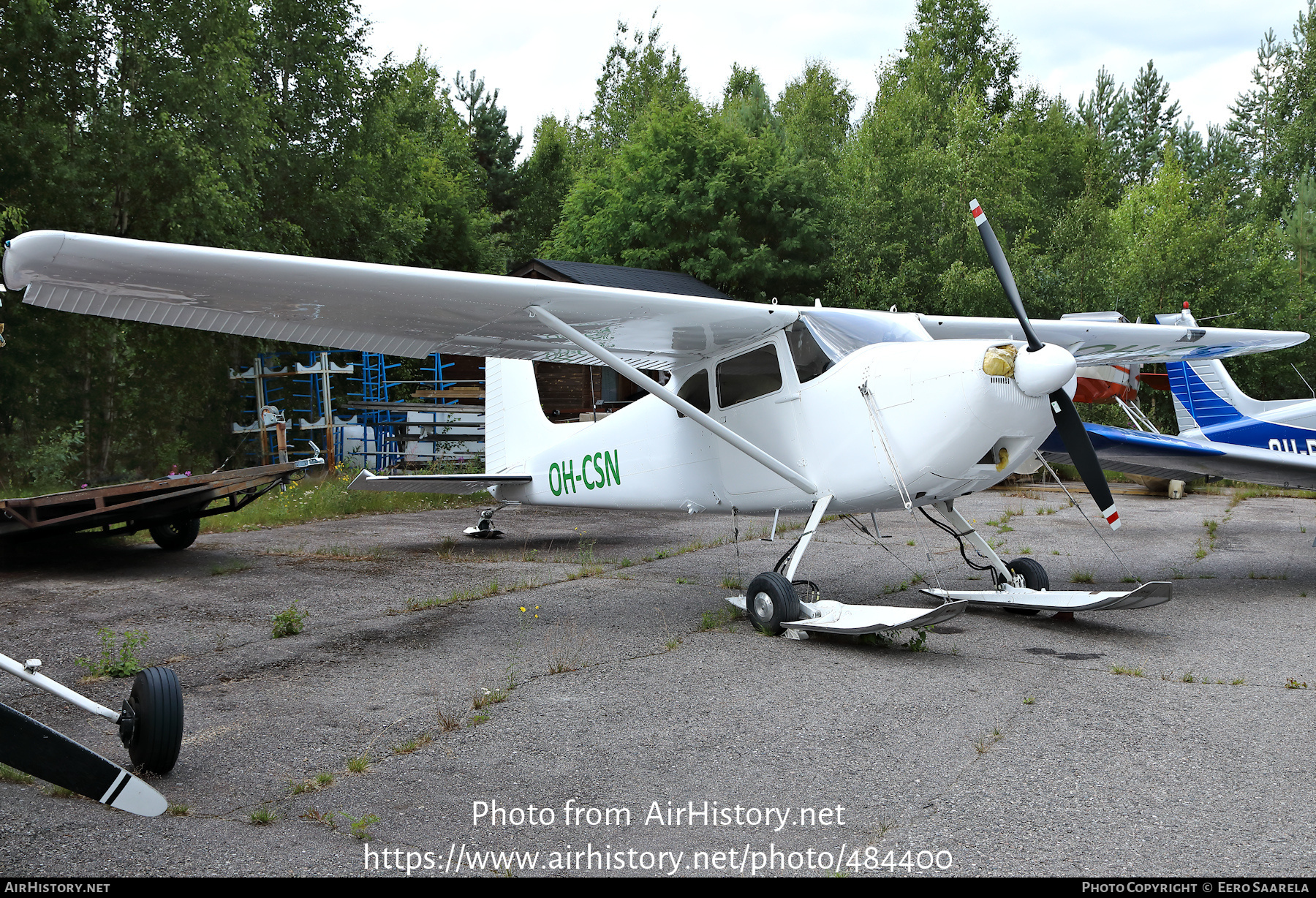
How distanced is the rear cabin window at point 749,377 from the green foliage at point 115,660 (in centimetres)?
477

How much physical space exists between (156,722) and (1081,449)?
227 inches

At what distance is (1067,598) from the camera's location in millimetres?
6777

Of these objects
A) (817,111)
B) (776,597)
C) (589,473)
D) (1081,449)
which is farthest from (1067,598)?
(817,111)

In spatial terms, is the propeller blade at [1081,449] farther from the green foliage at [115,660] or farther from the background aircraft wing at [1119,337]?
the green foliage at [115,660]

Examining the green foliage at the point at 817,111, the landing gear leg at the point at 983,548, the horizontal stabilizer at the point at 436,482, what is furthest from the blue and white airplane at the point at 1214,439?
the green foliage at the point at 817,111

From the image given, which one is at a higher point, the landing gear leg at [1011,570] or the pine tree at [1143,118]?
the pine tree at [1143,118]

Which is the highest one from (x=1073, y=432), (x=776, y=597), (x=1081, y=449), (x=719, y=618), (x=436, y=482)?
(x=1073, y=432)

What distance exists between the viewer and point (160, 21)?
19.2 m

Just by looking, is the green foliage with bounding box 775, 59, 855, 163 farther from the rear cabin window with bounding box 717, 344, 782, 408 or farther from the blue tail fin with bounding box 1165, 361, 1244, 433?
the rear cabin window with bounding box 717, 344, 782, 408

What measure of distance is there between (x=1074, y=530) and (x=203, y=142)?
18752 millimetres

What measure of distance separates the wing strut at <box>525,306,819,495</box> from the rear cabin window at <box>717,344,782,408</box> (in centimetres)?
62

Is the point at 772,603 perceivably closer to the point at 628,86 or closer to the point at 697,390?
the point at 697,390

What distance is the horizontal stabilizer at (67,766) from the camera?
280 centimetres

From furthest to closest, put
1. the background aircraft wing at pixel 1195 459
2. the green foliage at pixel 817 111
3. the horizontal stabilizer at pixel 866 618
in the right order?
1. the green foliage at pixel 817 111
2. the background aircraft wing at pixel 1195 459
3. the horizontal stabilizer at pixel 866 618
